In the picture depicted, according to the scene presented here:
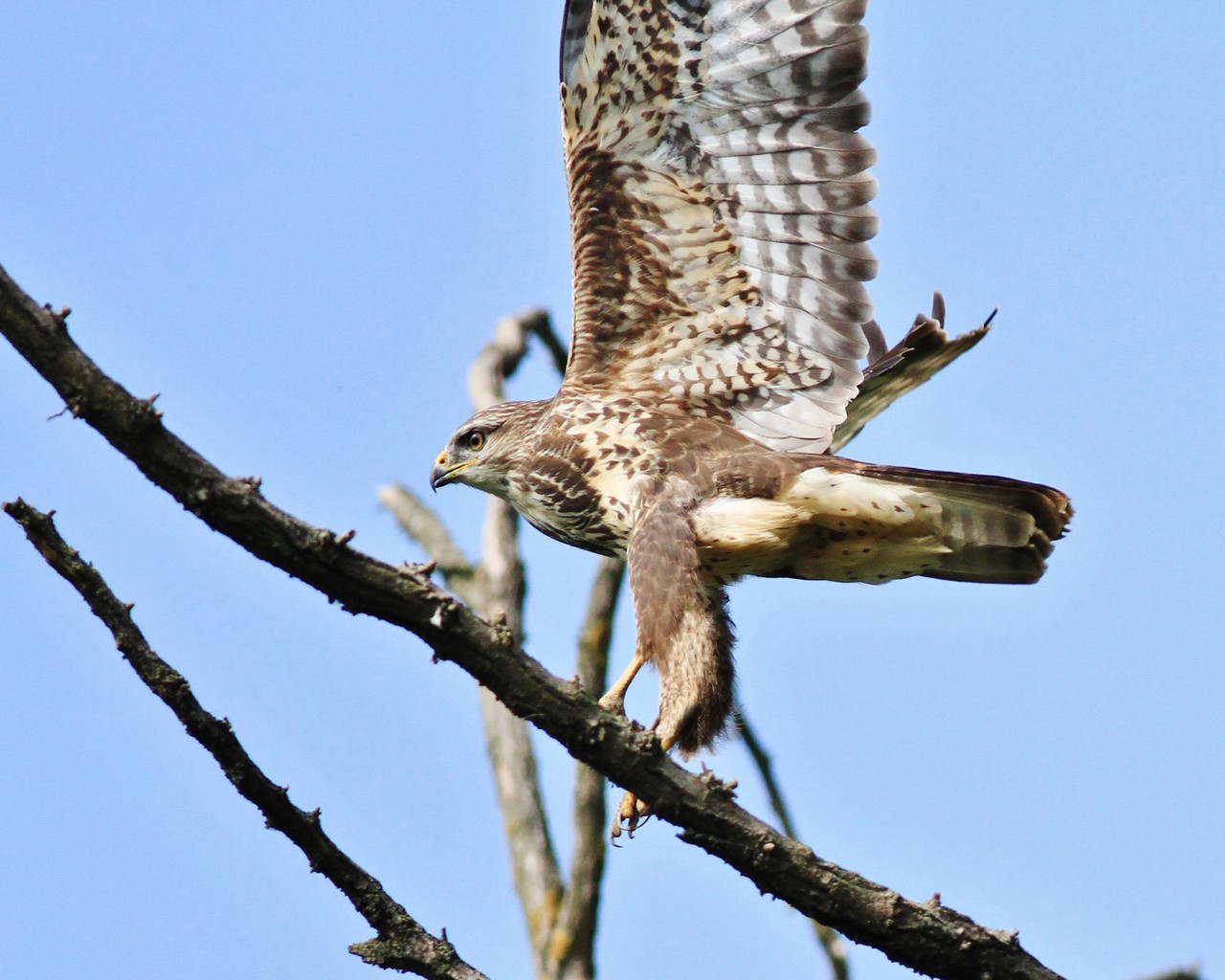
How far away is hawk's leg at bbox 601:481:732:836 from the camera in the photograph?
502 centimetres

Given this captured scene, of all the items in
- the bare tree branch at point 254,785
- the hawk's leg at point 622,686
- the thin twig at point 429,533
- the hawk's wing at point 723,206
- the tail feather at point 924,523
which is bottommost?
the bare tree branch at point 254,785

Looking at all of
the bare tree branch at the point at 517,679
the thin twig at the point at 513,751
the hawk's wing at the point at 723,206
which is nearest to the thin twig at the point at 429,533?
the thin twig at the point at 513,751

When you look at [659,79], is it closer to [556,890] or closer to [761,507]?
[761,507]

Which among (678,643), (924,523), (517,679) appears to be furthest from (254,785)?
(924,523)

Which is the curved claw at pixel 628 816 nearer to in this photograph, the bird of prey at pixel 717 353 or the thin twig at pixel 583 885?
the bird of prey at pixel 717 353

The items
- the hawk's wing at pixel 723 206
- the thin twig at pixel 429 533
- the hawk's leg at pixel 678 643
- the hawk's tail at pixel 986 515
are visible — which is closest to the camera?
the hawk's leg at pixel 678 643

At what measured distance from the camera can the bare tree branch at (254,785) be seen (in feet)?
10.8

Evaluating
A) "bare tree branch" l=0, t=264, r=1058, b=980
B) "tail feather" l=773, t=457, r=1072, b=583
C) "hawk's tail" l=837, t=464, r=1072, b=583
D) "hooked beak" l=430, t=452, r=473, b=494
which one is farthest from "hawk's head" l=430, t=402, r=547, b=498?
"bare tree branch" l=0, t=264, r=1058, b=980

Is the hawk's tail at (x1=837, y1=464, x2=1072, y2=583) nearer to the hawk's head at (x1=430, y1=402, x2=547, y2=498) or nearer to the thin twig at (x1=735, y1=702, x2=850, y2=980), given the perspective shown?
the hawk's head at (x1=430, y1=402, x2=547, y2=498)

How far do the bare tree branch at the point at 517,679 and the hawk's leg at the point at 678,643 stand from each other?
78 cm

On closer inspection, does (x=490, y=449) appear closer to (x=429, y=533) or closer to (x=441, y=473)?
A: (x=441, y=473)

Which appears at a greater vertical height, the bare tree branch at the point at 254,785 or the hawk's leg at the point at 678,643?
the hawk's leg at the point at 678,643

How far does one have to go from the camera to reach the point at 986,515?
5.49 metres

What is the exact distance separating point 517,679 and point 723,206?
2.97 m
